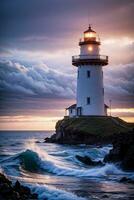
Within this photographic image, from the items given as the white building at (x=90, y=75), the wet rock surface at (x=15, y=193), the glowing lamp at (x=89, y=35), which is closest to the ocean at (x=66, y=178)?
the wet rock surface at (x=15, y=193)

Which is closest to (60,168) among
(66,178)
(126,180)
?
(66,178)

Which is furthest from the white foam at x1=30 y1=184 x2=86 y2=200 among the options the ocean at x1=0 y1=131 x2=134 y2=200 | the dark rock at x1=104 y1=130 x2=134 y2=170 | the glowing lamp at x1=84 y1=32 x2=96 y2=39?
the glowing lamp at x1=84 y1=32 x2=96 y2=39

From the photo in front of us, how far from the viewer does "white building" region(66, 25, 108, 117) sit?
40188mm

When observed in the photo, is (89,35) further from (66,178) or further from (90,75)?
(66,178)

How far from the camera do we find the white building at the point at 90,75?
40.2m

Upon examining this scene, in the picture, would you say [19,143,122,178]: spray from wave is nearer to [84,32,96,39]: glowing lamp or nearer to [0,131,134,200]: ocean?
[0,131,134,200]: ocean

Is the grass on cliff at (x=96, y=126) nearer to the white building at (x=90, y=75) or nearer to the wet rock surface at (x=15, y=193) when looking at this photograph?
the white building at (x=90, y=75)

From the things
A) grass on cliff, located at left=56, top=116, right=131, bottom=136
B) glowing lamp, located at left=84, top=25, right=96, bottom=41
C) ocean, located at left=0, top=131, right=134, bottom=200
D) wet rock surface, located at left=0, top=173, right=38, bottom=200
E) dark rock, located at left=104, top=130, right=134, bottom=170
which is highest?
glowing lamp, located at left=84, top=25, right=96, bottom=41

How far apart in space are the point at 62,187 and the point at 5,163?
828cm

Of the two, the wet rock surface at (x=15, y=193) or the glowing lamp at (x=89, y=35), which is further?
the glowing lamp at (x=89, y=35)

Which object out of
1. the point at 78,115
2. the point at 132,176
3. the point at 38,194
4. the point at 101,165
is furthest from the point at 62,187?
the point at 78,115

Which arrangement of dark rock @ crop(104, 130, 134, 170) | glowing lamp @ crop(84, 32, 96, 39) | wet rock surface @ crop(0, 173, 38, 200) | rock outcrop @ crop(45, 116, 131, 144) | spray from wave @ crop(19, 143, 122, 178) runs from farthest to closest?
glowing lamp @ crop(84, 32, 96, 39) < rock outcrop @ crop(45, 116, 131, 144) < dark rock @ crop(104, 130, 134, 170) < spray from wave @ crop(19, 143, 122, 178) < wet rock surface @ crop(0, 173, 38, 200)

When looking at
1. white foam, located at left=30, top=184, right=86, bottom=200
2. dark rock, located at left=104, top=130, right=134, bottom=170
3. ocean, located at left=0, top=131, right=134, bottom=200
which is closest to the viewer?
white foam, located at left=30, top=184, right=86, bottom=200

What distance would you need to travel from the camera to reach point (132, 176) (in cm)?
1798
